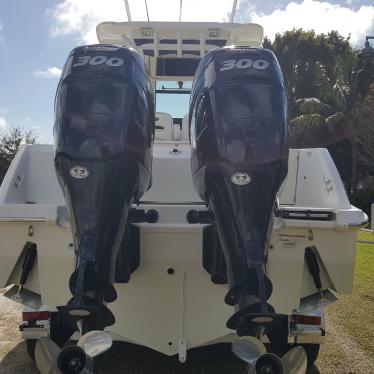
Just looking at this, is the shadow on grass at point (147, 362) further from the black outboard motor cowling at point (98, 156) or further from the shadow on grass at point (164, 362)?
the black outboard motor cowling at point (98, 156)

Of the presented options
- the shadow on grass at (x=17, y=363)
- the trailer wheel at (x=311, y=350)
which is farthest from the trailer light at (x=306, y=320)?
the shadow on grass at (x=17, y=363)

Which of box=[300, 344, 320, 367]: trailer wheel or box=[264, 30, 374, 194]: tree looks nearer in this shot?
box=[300, 344, 320, 367]: trailer wheel

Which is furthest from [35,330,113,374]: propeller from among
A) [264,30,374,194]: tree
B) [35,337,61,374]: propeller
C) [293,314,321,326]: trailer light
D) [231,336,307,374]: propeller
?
[264,30,374,194]: tree

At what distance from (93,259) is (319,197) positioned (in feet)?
6.49

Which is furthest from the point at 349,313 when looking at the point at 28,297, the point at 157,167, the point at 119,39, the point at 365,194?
the point at 365,194

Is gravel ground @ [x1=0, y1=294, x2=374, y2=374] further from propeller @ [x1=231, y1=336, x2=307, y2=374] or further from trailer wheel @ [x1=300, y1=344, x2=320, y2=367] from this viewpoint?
propeller @ [x1=231, y1=336, x2=307, y2=374]

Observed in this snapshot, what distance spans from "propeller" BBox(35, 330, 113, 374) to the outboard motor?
1.77ft

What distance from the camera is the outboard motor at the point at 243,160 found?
2.02m

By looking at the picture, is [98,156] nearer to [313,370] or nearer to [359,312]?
[313,370]

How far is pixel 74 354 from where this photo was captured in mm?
1741

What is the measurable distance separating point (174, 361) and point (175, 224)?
1.46 m

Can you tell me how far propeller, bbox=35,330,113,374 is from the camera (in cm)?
173

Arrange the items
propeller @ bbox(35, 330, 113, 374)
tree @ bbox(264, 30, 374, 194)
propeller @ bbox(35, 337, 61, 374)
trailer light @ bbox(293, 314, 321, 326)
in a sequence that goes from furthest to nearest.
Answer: tree @ bbox(264, 30, 374, 194)
trailer light @ bbox(293, 314, 321, 326)
propeller @ bbox(35, 337, 61, 374)
propeller @ bbox(35, 330, 113, 374)

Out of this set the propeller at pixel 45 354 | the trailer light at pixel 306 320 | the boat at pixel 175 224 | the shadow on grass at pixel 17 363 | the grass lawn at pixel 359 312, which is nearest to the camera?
the propeller at pixel 45 354
